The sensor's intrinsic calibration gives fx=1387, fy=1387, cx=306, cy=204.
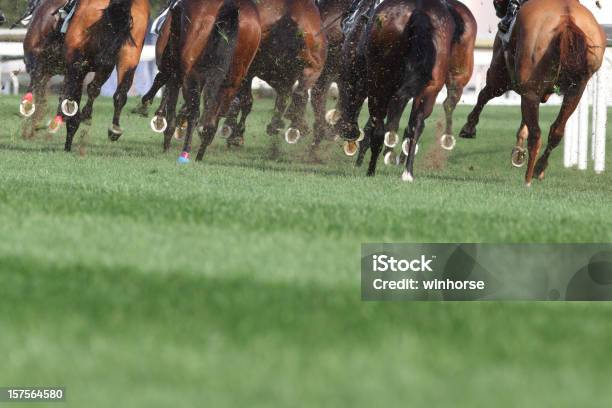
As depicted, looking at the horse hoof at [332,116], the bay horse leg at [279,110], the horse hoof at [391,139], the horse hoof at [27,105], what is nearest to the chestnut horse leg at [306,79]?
the horse hoof at [332,116]

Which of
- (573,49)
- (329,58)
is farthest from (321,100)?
(573,49)

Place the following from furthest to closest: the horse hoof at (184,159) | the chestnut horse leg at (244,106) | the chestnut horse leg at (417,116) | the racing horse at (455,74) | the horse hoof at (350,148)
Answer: the chestnut horse leg at (244,106) → the horse hoof at (350,148) → the horse hoof at (184,159) → the racing horse at (455,74) → the chestnut horse leg at (417,116)

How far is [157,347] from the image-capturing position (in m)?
4.29

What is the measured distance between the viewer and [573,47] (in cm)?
1182

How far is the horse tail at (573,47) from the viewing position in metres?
11.8

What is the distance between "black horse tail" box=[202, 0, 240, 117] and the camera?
13.4 metres

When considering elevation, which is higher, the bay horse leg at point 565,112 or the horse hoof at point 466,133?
the bay horse leg at point 565,112

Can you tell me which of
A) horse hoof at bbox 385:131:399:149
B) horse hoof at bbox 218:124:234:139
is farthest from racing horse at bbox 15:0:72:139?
horse hoof at bbox 385:131:399:149

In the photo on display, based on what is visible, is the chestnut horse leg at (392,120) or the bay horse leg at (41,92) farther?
the bay horse leg at (41,92)

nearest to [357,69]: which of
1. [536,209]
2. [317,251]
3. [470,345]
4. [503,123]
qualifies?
[536,209]

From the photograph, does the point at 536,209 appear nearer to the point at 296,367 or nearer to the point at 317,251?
the point at 317,251

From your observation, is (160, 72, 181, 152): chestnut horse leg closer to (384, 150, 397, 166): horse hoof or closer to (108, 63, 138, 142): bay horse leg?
(108, 63, 138, 142): bay horse leg

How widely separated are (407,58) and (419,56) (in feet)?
1.16

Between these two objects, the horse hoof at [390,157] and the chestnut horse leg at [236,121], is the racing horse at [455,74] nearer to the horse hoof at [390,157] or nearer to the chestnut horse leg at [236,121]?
the horse hoof at [390,157]
